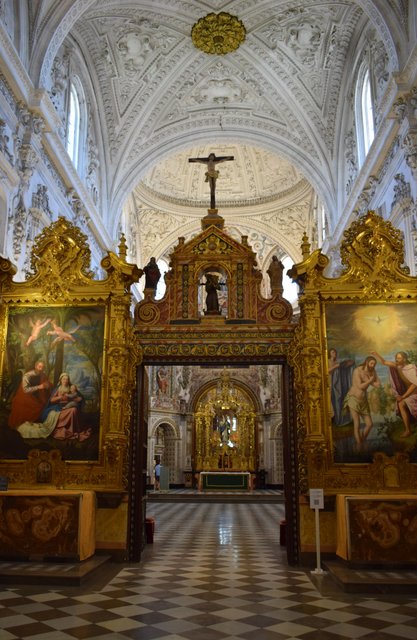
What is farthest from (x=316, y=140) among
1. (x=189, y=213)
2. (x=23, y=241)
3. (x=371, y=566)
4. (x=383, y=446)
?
(x=371, y=566)

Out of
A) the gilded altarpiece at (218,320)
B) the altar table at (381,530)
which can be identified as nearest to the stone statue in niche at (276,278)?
the gilded altarpiece at (218,320)

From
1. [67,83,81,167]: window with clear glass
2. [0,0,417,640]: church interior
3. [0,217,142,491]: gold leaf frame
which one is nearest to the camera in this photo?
[0,0,417,640]: church interior

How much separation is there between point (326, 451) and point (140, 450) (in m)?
3.26

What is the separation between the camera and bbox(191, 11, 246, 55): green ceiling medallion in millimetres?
19141

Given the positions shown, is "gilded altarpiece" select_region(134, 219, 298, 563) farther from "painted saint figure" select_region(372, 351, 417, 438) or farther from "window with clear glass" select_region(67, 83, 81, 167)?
"window with clear glass" select_region(67, 83, 81, 167)

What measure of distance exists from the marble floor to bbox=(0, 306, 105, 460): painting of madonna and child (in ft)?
7.64

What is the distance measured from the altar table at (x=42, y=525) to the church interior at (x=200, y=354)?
32mm

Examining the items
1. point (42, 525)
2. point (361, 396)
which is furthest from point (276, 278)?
point (42, 525)

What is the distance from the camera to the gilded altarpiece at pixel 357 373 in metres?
9.66

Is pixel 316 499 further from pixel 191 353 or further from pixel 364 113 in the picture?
pixel 364 113

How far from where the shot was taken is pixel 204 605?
697 centimetres

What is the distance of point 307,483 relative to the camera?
9.80 metres

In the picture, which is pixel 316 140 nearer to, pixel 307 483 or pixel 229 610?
pixel 307 483

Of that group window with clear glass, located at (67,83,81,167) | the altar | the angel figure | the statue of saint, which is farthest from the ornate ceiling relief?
the altar
